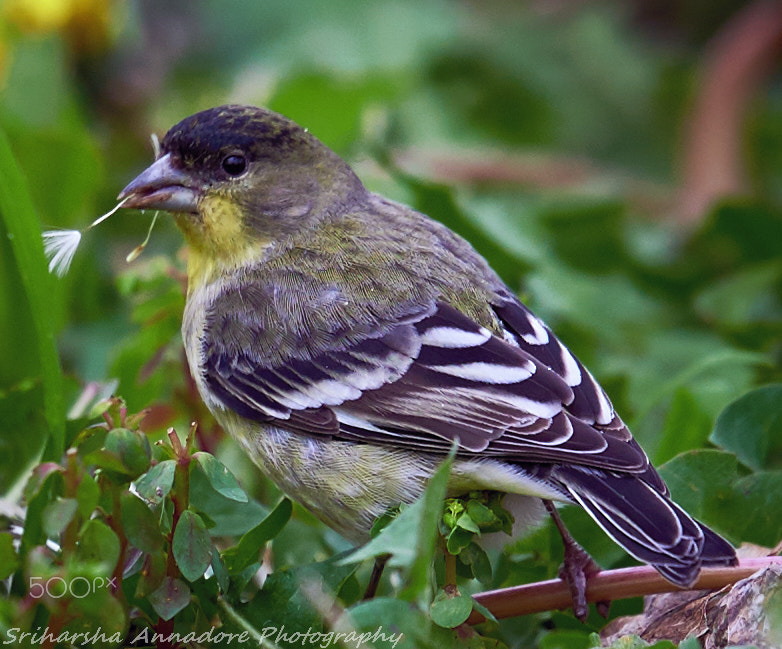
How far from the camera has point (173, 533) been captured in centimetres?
163

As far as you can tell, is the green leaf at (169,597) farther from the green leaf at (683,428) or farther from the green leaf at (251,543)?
the green leaf at (683,428)

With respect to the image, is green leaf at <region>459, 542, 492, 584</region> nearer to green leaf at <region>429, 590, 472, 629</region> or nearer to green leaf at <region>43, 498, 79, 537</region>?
green leaf at <region>429, 590, 472, 629</region>

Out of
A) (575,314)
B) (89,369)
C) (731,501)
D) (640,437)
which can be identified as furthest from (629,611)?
(89,369)

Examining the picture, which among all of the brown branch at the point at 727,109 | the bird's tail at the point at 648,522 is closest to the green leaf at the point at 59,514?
the bird's tail at the point at 648,522

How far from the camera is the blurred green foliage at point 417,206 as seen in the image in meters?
1.74

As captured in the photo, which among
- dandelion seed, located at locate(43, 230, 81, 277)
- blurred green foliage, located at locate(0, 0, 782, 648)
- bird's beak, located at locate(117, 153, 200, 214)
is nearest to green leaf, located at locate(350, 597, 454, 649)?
blurred green foliage, located at locate(0, 0, 782, 648)

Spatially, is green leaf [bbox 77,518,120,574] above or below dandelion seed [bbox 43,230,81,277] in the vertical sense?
below

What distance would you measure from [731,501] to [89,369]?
189 centimetres

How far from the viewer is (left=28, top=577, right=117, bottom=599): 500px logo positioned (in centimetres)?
144

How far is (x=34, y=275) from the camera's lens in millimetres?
1988

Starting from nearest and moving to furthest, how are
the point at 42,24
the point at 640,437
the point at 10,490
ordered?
the point at 10,490, the point at 640,437, the point at 42,24

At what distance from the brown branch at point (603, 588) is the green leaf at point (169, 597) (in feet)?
1.58

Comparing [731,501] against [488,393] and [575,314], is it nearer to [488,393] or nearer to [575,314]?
[488,393]

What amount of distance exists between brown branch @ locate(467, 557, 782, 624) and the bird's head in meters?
1.01
